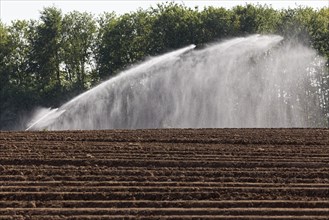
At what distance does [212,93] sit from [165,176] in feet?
91.7

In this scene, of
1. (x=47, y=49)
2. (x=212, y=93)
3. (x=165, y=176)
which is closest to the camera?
(x=165, y=176)

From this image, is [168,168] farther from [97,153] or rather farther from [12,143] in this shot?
[12,143]

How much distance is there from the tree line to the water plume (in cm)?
293

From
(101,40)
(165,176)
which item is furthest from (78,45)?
(165,176)

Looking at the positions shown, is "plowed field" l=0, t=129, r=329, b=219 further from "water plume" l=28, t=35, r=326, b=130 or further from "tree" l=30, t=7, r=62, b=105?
"tree" l=30, t=7, r=62, b=105

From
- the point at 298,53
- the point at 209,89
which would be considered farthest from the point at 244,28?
the point at 209,89

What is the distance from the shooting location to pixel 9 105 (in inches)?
1978

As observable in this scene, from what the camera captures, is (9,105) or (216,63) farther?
(9,105)

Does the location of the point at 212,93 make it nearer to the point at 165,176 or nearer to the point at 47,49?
the point at 47,49

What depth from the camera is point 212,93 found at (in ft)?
145

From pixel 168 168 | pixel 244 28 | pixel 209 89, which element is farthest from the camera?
pixel 244 28

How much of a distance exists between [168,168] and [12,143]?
19.3 feet

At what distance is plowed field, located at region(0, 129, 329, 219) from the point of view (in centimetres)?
1352

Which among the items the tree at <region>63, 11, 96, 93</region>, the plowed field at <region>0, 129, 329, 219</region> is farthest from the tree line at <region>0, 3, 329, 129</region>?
the plowed field at <region>0, 129, 329, 219</region>
